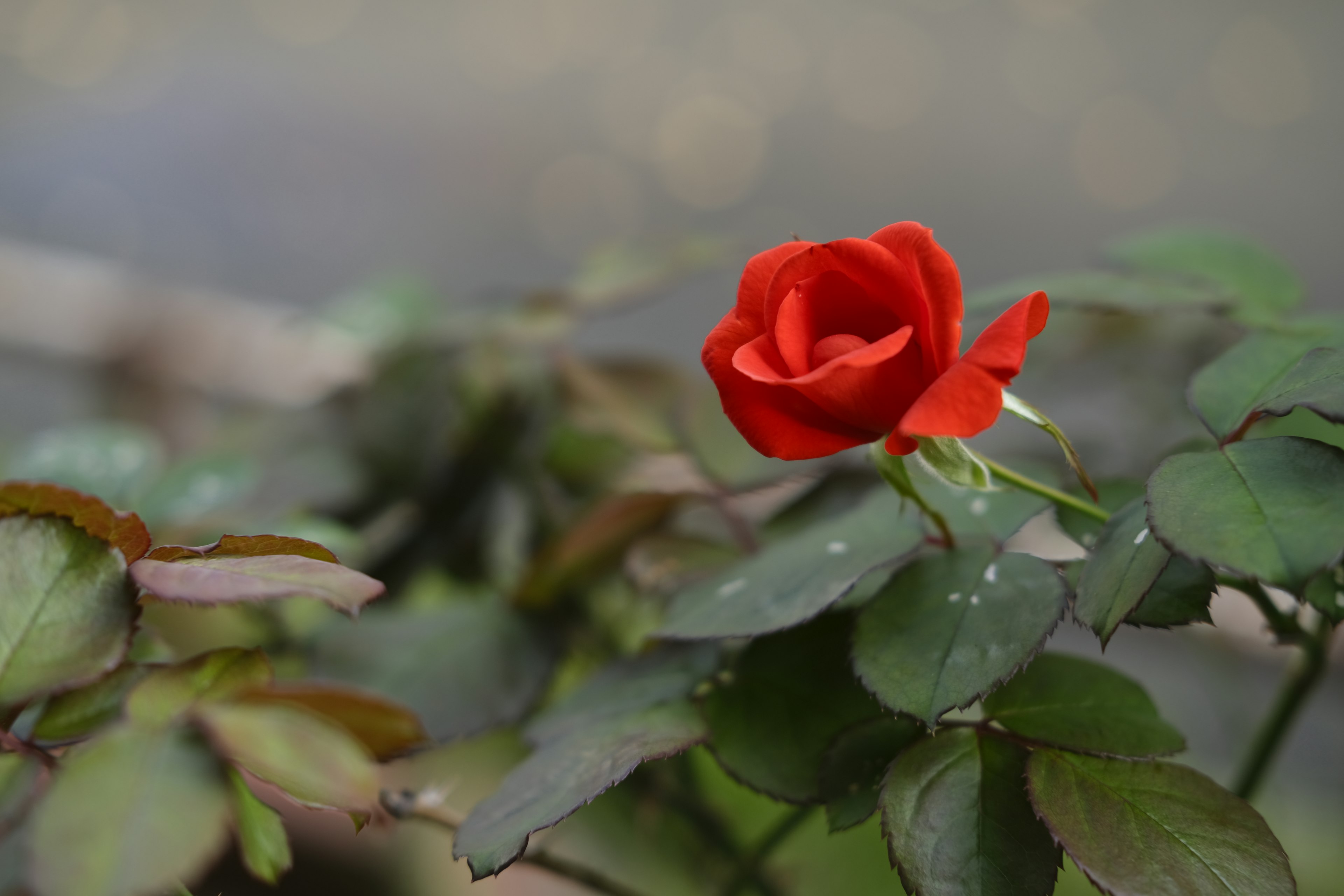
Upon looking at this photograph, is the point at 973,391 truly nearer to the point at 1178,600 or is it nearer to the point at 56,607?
the point at 1178,600

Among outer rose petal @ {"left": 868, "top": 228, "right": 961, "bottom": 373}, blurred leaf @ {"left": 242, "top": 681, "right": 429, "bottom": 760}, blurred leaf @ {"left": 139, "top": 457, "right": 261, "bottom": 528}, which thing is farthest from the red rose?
blurred leaf @ {"left": 139, "top": 457, "right": 261, "bottom": 528}

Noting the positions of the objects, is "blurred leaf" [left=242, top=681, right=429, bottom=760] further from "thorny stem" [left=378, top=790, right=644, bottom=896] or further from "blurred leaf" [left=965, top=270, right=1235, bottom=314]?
"blurred leaf" [left=965, top=270, right=1235, bottom=314]

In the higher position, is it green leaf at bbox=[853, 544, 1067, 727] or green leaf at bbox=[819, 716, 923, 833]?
green leaf at bbox=[853, 544, 1067, 727]

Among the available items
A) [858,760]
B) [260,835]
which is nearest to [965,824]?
[858,760]

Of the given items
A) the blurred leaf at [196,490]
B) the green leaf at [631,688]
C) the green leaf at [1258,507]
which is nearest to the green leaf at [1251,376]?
the green leaf at [1258,507]

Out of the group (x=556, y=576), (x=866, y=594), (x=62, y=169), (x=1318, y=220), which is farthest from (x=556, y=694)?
(x=62, y=169)

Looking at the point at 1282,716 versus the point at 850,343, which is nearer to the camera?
the point at 850,343
